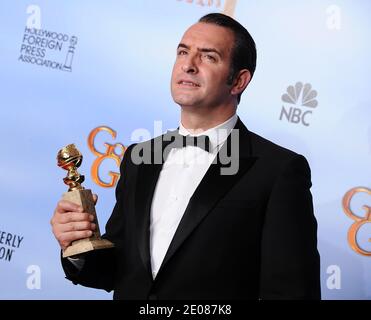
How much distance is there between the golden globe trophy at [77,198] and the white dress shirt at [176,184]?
4.6 inches

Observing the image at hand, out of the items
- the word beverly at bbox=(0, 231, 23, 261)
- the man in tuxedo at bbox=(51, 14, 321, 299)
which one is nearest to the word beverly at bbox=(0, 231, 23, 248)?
the word beverly at bbox=(0, 231, 23, 261)

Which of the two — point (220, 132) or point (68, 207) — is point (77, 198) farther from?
point (220, 132)

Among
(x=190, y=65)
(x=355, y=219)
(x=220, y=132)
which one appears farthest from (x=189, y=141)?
(x=355, y=219)

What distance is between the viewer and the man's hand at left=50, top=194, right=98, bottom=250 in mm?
1532

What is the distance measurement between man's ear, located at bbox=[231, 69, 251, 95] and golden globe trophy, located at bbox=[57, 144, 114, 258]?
45 cm

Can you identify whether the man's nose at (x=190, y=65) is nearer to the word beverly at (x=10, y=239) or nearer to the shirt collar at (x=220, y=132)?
the shirt collar at (x=220, y=132)

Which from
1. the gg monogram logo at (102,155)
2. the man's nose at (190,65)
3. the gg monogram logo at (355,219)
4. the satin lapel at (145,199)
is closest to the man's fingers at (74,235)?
the satin lapel at (145,199)

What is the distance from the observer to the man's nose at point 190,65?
173 cm

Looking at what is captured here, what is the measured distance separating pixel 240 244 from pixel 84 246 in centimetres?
35

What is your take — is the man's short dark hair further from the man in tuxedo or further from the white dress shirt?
the white dress shirt
